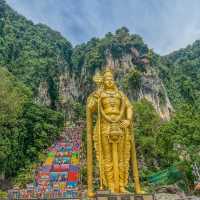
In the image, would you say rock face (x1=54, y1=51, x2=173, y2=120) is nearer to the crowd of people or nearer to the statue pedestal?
the crowd of people

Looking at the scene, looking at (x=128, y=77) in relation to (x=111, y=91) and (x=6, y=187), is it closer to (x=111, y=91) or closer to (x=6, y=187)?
(x=6, y=187)

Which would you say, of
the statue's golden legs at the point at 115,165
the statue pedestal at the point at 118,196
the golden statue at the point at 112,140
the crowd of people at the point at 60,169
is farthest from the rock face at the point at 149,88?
the statue pedestal at the point at 118,196

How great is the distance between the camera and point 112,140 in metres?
6.25

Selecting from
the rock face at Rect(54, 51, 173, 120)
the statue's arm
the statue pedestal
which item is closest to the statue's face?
the statue's arm

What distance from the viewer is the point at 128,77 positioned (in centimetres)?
3400

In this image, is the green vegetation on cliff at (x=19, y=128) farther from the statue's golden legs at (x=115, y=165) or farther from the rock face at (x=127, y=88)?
the rock face at (x=127, y=88)

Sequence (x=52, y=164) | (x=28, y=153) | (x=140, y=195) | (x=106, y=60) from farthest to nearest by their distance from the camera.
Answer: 1. (x=106, y=60)
2. (x=28, y=153)
3. (x=52, y=164)
4. (x=140, y=195)

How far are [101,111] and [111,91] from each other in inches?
22.9

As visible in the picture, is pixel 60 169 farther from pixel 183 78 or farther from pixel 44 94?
pixel 183 78

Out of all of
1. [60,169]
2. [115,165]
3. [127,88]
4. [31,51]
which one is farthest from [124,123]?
[31,51]

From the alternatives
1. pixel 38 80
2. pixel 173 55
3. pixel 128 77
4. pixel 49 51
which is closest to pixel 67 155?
pixel 128 77

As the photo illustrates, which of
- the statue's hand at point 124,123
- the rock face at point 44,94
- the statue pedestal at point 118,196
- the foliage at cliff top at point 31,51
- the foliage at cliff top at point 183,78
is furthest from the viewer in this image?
the foliage at cliff top at point 31,51

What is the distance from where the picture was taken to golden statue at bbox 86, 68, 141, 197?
6098mm

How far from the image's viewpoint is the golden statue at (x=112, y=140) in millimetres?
6098
